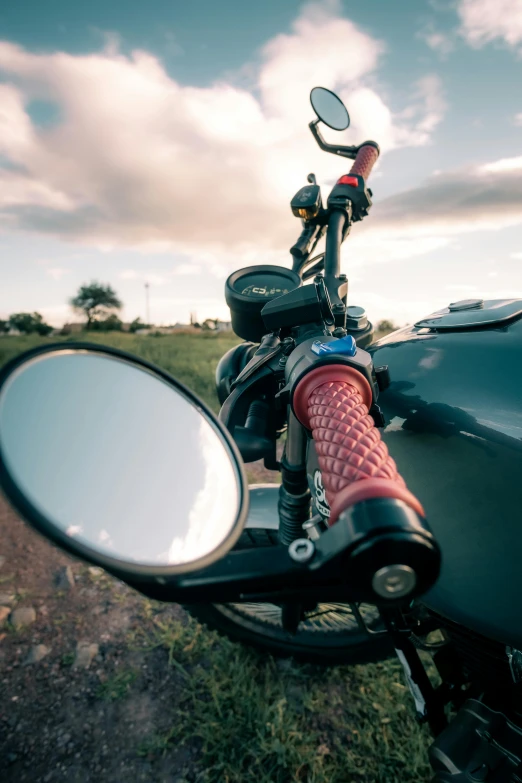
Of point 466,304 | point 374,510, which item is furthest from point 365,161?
point 374,510

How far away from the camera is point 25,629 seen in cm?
260

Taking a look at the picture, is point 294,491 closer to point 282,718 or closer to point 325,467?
point 325,467

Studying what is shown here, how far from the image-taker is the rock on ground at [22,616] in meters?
2.63

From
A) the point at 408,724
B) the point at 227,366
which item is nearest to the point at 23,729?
the point at 408,724

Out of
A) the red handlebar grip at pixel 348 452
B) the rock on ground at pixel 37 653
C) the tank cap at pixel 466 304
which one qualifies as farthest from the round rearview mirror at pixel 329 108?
the rock on ground at pixel 37 653

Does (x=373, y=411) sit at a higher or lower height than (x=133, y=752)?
higher

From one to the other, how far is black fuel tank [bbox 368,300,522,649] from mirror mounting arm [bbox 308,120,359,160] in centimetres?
96

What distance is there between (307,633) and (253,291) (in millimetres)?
1896

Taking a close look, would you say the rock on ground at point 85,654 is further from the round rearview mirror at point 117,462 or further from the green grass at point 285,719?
the round rearview mirror at point 117,462

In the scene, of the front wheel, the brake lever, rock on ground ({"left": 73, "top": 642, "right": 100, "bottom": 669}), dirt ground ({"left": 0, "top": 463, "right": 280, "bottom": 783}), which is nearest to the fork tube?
the brake lever

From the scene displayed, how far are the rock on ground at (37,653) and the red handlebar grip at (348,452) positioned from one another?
2525 mm

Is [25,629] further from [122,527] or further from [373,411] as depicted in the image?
[373,411]

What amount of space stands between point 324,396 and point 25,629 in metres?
2.79

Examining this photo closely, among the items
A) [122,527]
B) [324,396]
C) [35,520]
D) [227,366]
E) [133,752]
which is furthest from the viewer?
[133,752]
